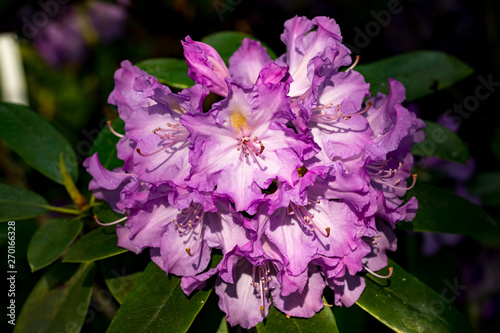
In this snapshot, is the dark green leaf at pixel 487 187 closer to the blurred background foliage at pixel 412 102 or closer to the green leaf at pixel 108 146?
the blurred background foliage at pixel 412 102

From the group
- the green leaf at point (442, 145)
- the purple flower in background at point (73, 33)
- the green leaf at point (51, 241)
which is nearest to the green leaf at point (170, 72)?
the green leaf at point (51, 241)

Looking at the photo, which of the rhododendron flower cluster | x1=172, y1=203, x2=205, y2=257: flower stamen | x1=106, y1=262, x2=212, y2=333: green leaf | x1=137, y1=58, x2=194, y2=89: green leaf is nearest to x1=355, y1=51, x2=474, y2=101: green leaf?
the rhododendron flower cluster

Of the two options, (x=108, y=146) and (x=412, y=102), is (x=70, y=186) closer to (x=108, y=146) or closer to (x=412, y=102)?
(x=108, y=146)

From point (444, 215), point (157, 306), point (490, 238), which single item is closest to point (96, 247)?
point (157, 306)

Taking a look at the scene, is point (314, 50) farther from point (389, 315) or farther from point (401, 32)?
point (401, 32)

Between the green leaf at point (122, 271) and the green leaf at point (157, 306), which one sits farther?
the green leaf at point (122, 271)

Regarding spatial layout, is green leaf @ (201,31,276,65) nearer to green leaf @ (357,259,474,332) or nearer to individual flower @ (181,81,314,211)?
individual flower @ (181,81,314,211)

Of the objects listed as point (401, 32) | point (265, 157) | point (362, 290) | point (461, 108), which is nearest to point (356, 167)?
point (265, 157)
